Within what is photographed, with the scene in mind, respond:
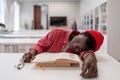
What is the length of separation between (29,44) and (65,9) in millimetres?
10135

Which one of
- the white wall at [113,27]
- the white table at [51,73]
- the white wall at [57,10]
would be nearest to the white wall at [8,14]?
the white wall at [57,10]

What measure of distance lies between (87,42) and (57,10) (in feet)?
39.3

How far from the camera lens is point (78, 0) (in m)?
12.8

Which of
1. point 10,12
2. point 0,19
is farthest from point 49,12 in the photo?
point 0,19

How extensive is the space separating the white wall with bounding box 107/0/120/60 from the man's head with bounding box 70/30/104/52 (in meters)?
4.06

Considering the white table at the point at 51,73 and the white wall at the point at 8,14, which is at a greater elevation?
the white wall at the point at 8,14

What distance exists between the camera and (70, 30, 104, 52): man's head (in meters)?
1.30

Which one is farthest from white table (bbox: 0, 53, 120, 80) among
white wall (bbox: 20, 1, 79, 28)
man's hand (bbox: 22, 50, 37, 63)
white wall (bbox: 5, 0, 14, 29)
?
white wall (bbox: 20, 1, 79, 28)

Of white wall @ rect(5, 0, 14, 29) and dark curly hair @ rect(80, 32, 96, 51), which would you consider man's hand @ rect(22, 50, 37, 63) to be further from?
white wall @ rect(5, 0, 14, 29)

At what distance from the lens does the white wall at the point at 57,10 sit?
13.1 meters

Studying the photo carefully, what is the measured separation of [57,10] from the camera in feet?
43.1

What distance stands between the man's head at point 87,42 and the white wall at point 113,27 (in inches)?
160

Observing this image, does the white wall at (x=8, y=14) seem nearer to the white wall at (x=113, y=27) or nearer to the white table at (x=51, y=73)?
the white wall at (x=113, y=27)

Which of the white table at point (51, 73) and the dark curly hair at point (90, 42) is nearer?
the white table at point (51, 73)
